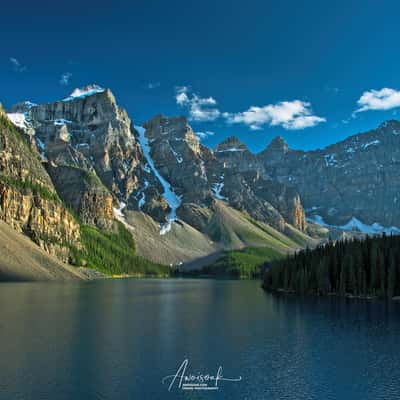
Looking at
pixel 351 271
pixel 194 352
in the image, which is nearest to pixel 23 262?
pixel 351 271

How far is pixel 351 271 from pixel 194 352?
89023mm

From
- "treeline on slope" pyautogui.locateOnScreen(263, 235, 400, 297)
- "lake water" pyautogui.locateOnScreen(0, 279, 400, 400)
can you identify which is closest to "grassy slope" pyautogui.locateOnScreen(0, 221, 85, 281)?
"lake water" pyautogui.locateOnScreen(0, 279, 400, 400)

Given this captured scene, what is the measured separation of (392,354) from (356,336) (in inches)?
466

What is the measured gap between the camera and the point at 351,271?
128750 mm

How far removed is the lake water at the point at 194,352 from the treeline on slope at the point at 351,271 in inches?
1517

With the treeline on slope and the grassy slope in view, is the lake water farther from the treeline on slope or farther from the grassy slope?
the grassy slope

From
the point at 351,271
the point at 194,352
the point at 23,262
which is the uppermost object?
the point at 351,271

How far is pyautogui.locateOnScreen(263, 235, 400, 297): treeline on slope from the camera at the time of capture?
123m

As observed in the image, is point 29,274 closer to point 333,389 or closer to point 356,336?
point 356,336

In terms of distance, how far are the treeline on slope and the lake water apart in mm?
38535

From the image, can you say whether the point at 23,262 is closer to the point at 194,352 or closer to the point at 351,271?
the point at 351,271

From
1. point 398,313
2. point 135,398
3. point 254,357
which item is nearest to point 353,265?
point 398,313

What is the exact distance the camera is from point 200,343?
184 ft

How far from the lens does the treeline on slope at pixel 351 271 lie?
405 ft
